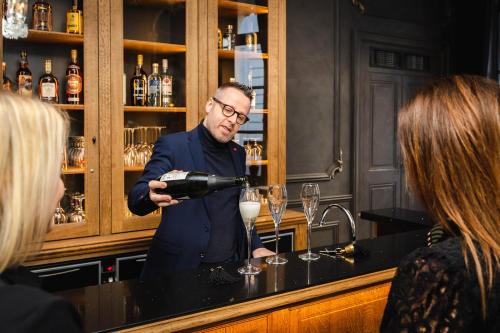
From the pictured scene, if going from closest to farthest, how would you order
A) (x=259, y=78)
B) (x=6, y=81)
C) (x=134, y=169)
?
(x=6, y=81) → (x=134, y=169) → (x=259, y=78)

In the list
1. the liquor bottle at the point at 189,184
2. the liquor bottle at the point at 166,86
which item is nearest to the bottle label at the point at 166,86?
the liquor bottle at the point at 166,86

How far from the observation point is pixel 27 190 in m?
0.78

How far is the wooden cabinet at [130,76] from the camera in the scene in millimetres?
2834

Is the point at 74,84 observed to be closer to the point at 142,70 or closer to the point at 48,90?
the point at 48,90

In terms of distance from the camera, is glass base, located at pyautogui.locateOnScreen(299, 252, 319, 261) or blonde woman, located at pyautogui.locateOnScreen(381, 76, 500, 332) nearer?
blonde woman, located at pyautogui.locateOnScreen(381, 76, 500, 332)

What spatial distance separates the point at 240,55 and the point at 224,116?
1.09 m

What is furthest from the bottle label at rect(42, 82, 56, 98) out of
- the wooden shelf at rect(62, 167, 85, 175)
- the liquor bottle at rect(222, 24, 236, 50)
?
the liquor bottle at rect(222, 24, 236, 50)

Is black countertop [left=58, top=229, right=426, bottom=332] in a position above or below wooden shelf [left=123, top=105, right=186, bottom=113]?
below

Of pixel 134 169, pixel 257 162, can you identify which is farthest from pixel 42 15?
pixel 257 162

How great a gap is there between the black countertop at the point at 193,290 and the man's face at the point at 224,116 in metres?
0.76

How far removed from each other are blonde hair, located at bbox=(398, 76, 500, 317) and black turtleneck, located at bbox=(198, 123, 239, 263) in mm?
1475

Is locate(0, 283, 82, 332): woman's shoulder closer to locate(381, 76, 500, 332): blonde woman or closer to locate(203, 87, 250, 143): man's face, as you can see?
locate(381, 76, 500, 332): blonde woman

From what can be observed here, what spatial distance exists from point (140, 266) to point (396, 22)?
355 centimetres

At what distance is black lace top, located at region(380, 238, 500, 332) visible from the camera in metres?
0.88
